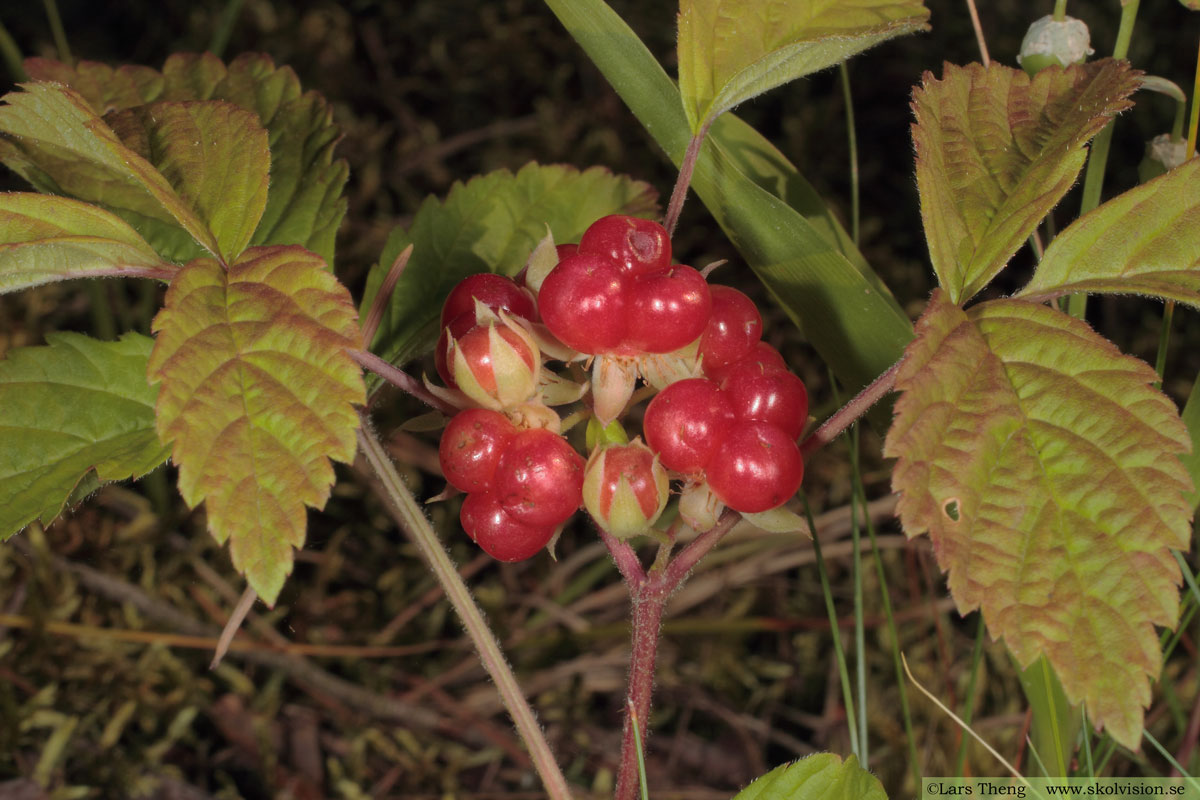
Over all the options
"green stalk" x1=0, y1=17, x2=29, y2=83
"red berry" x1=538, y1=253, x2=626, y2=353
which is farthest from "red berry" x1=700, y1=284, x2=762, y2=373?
"green stalk" x1=0, y1=17, x2=29, y2=83

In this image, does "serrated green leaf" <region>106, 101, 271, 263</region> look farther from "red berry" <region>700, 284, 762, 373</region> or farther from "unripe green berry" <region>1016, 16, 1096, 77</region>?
"unripe green berry" <region>1016, 16, 1096, 77</region>

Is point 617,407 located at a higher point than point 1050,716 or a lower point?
higher

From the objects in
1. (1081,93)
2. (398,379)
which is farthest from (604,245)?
(1081,93)

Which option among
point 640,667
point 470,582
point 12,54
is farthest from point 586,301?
point 12,54

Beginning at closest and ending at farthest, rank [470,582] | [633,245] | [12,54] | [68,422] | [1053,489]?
1. [1053,489]
2. [633,245]
3. [68,422]
4. [12,54]
5. [470,582]

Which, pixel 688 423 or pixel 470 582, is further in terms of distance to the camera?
pixel 470 582

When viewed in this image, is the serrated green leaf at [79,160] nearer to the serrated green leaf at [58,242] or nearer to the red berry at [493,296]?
the serrated green leaf at [58,242]

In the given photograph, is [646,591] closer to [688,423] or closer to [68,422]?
[688,423]
